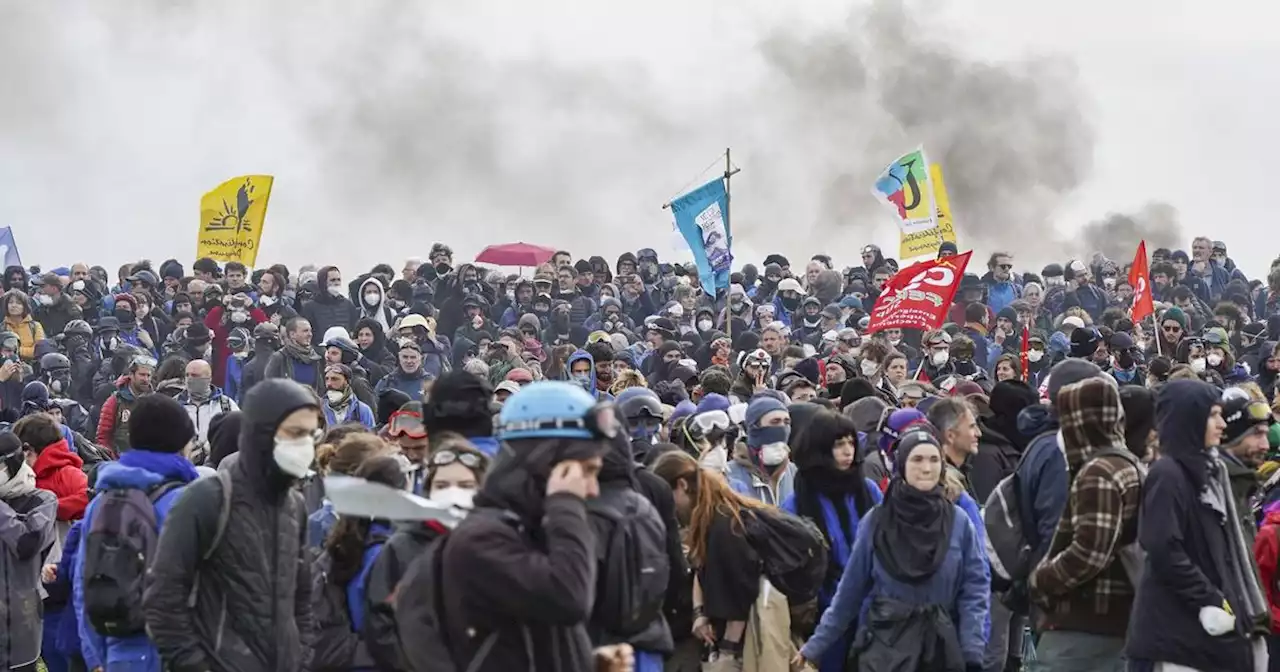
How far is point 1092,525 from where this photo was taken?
7062mm

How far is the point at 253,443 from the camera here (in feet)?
21.1

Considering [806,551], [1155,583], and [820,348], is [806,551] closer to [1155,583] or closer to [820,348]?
[1155,583]

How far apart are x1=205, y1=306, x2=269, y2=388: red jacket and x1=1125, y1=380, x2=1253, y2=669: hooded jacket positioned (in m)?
13.3

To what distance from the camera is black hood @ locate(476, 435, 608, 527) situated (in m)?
4.61

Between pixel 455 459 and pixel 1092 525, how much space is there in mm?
2817

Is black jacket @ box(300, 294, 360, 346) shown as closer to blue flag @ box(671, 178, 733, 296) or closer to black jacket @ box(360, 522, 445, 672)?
blue flag @ box(671, 178, 733, 296)

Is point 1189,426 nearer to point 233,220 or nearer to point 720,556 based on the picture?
point 720,556

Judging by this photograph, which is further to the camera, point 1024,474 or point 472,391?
point 1024,474

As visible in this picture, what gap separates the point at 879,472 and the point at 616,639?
4.07 meters

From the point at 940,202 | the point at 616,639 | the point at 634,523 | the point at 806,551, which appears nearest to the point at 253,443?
the point at 616,639

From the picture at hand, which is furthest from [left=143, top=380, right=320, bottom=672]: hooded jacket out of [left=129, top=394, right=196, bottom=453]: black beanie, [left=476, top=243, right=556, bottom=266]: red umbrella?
[left=476, top=243, right=556, bottom=266]: red umbrella

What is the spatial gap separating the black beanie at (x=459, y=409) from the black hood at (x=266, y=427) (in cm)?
46

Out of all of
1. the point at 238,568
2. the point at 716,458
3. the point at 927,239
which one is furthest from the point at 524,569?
the point at 927,239

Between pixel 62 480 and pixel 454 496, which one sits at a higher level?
pixel 62 480
